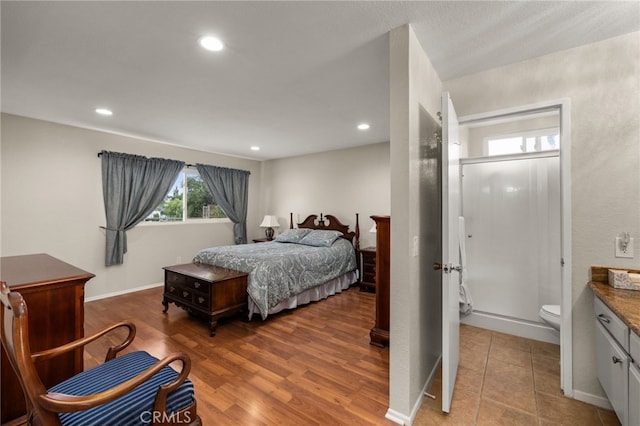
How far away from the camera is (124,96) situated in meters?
2.79

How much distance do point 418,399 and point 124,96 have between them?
3.67 meters

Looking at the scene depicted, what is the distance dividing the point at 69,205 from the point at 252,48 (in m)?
3.65

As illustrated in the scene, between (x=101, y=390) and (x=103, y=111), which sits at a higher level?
(x=103, y=111)

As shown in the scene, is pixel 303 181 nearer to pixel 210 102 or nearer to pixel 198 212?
pixel 198 212

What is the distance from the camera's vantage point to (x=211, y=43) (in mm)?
1891

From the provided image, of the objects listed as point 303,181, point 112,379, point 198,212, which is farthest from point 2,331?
point 303,181

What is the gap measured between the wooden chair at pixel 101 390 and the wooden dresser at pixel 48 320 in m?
0.34

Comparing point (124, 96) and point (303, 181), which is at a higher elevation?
point (124, 96)

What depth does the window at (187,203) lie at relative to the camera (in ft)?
16.0

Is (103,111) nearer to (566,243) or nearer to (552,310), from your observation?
(566,243)

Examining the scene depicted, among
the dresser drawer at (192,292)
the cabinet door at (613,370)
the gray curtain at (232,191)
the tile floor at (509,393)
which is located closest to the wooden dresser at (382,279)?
the tile floor at (509,393)

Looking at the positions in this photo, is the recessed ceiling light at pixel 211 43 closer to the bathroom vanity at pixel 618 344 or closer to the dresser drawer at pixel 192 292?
the dresser drawer at pixel 192 292

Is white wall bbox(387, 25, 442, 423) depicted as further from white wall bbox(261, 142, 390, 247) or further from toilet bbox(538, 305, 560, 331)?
white wall bbox(261, 142, 390, 247)

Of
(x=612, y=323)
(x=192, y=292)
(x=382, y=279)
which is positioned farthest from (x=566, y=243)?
(x=192, y=292)
